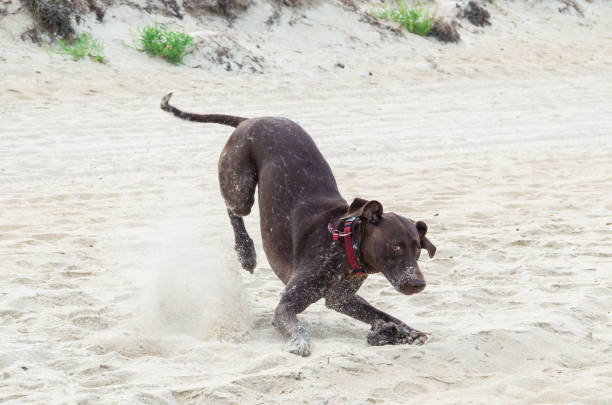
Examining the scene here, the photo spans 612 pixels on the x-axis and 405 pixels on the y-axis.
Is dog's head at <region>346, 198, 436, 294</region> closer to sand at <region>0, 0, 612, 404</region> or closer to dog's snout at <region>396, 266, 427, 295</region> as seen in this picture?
dog's snout at <region>396, 266, 427, 295</region>

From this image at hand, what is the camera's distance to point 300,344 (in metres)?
3.99

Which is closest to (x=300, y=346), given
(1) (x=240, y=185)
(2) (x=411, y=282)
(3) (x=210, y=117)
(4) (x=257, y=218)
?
(2) (x=411, y=282)

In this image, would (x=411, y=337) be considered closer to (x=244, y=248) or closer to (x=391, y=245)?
(x=391, y=245)

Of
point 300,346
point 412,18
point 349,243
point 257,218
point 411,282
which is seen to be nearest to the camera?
point 411,282

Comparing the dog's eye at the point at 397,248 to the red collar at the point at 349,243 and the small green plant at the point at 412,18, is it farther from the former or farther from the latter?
the small green plant at the point at 412,18

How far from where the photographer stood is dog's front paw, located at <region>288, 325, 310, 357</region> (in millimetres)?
3959

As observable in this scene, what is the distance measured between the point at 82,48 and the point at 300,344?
9.21 m

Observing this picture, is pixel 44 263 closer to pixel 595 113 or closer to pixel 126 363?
pixel 126 363

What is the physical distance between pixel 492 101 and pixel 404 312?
8.13 metres

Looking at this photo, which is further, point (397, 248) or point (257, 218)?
point (257, 218)

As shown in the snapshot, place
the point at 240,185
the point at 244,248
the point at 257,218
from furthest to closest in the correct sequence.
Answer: the point at 257,218 < the point at 244,248 < the point at 240,185

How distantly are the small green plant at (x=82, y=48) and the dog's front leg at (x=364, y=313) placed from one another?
339 inches

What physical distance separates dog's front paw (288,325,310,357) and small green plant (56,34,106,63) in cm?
890

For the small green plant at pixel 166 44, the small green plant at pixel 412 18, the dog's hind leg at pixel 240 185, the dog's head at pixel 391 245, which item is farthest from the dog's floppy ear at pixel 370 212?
the small green plant at pixel 412 18
